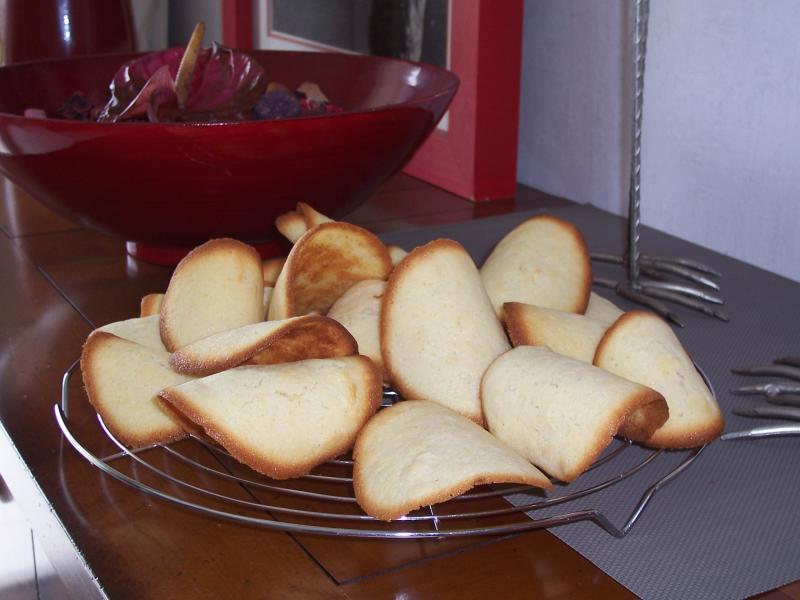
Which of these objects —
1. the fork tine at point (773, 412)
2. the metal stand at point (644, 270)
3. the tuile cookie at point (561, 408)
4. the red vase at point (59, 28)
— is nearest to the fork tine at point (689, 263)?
the metal stand at point (644, 270)

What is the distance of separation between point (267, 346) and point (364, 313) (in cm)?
10

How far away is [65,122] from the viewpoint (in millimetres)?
695

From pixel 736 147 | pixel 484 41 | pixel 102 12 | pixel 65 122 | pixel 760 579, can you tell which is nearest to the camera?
pixel 760 579

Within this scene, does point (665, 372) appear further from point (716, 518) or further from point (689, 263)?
point (689, 263)

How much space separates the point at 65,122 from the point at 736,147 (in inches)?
23.9

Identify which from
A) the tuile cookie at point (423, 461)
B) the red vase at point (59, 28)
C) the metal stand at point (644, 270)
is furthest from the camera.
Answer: the red vase at point (59, 28)

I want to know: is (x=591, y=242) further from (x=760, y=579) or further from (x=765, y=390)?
(x=760, y=579)

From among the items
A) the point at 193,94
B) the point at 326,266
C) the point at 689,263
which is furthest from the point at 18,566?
the point at 689,263

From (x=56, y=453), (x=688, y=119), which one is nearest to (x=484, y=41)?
(x=688, y=119)

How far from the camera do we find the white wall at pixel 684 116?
85 centimetres

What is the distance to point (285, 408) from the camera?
47 cm

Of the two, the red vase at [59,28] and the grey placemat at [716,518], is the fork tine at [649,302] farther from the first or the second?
the red vase at [59,28]

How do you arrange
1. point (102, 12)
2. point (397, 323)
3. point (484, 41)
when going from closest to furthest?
point (397, 323), point (484, 41), point (102, 12)

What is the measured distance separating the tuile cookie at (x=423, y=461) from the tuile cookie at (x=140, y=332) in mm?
158
